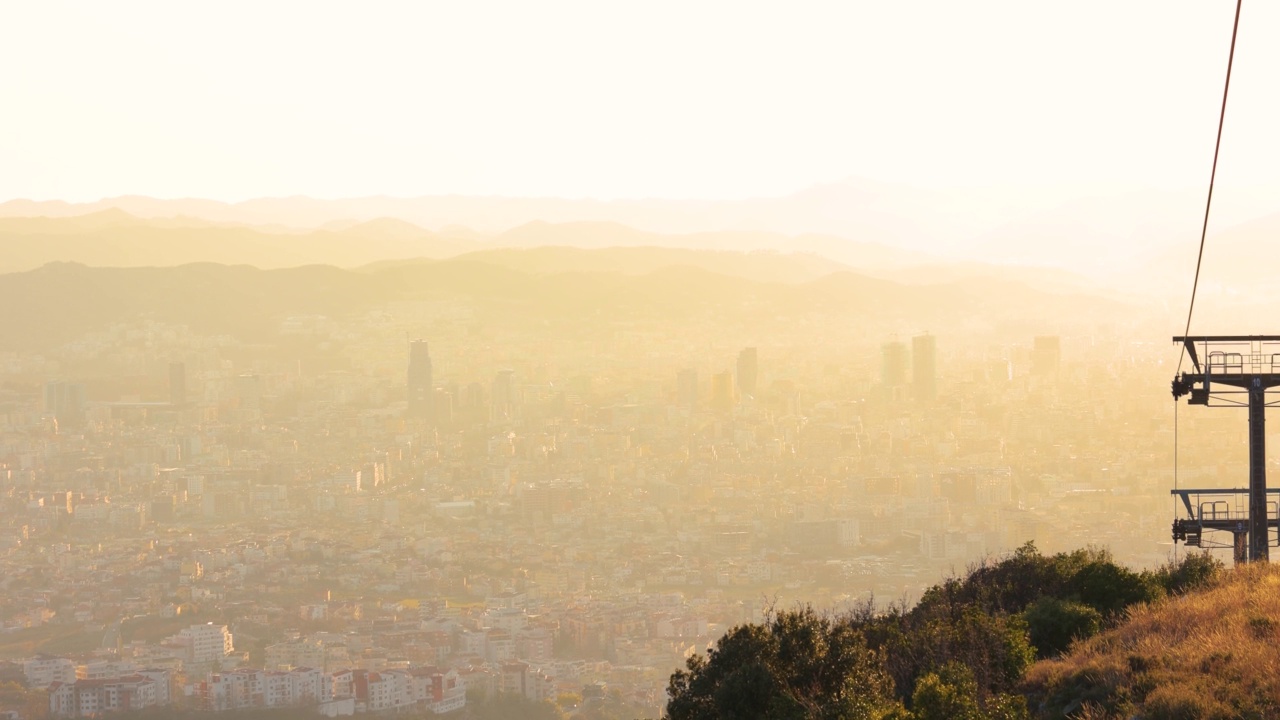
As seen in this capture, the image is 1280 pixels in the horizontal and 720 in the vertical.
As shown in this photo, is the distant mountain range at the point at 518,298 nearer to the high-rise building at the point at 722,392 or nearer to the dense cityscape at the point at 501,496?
the dense cityscape at the point at 501,496

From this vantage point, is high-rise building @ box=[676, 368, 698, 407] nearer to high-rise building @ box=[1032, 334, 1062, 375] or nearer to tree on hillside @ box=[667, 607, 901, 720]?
high-rise building @ box=[1032, 334, 1062, 375]

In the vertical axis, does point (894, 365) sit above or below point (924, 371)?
above

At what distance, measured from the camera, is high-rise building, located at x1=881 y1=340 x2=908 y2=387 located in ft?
230

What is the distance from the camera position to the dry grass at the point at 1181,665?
24.3 feet

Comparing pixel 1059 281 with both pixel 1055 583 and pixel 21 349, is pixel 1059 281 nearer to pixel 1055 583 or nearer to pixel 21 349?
pixel 21 349

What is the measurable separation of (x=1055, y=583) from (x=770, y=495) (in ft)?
120

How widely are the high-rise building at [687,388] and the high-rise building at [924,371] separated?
35.8ft

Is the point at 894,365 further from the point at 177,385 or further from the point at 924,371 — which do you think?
the point at 177,385

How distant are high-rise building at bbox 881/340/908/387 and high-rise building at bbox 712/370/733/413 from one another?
7.95 m

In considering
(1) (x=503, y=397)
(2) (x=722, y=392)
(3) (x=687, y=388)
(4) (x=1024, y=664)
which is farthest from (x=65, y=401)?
(4) (x=1024, y=664)

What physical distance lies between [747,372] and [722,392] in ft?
14.3

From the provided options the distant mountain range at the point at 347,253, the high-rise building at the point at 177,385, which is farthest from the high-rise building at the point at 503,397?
the distant mountain range at the point at 347,253

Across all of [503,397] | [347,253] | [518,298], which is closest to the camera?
[503,397]

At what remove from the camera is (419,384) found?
69.9m
